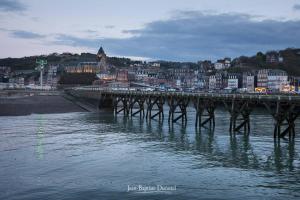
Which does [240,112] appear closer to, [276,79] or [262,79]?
A: [276,79]

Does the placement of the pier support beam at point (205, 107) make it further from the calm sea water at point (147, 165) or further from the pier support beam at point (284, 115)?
the pier support beam at point (284, 115)

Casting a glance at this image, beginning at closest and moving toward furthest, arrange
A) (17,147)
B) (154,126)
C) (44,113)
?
(17,147) → (154,126) → (44,113)

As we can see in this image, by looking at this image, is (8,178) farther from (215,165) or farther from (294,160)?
(294,160)

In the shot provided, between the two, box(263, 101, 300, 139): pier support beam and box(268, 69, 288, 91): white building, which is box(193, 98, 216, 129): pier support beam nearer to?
box(263, 101, 300, 139): pier support beam

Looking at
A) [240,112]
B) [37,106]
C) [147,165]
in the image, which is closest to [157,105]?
[240,112]

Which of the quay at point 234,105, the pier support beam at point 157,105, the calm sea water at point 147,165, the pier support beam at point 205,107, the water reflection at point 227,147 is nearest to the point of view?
the calm sea water at point 147,165

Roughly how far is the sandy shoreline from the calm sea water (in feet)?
103

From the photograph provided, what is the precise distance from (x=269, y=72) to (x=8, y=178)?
178457mm

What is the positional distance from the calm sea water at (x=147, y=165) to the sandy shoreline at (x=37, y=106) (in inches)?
1232

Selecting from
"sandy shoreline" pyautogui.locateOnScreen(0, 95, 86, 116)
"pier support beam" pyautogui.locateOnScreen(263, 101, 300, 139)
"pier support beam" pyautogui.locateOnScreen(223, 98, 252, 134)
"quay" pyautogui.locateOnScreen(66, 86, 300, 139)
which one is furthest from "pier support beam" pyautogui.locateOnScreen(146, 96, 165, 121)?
"pier support beam" pyautogui.locateOnScreen(263, 101, 300, 139)

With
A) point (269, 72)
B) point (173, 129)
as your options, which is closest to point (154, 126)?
point (173, 129)

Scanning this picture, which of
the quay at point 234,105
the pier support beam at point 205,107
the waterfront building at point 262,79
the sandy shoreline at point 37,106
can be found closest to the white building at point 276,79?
the waterfront building at point 262,79

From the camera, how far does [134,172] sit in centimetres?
2834

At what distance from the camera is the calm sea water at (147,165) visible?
23812mm
